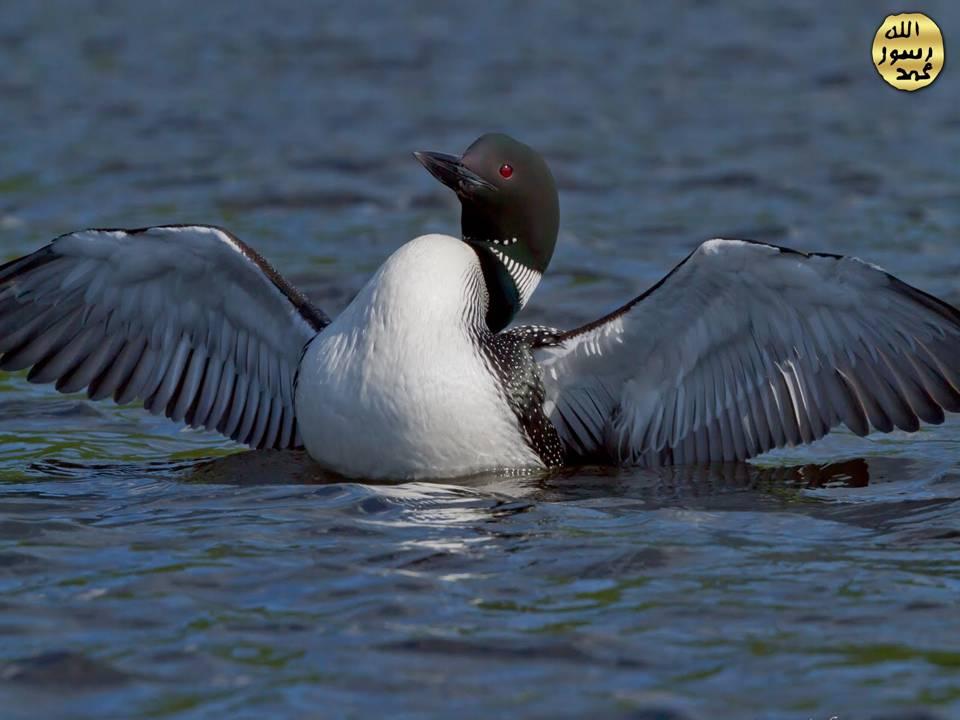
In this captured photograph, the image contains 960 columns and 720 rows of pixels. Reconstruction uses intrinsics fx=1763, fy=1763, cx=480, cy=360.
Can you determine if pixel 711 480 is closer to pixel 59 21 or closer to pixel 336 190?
pixel 336 190

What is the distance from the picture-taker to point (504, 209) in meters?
7.48

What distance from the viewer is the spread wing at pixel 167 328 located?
739cm

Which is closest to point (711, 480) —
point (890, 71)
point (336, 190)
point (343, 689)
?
point (343, 689)

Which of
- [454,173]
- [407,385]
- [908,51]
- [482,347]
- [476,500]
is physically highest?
[908,51]

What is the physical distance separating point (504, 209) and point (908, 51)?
9.32 m

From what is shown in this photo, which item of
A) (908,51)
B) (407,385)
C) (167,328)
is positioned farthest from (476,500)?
(908,51)

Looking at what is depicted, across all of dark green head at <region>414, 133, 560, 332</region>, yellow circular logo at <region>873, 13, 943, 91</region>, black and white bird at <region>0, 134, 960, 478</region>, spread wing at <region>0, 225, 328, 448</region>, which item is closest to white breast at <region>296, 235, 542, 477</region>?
black and white bird at <region>0, 134, 960, 478</region>

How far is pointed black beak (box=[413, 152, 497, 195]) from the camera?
24.1ft

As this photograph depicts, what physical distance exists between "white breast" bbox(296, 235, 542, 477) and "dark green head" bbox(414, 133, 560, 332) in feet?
1.45

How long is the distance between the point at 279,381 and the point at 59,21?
460 inches

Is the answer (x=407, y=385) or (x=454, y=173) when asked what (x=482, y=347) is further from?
(x=454, y=173)

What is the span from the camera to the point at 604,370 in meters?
7.34

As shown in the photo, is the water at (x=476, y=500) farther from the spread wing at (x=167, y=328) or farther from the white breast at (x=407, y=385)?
the spread wing at (x=167, y=328)

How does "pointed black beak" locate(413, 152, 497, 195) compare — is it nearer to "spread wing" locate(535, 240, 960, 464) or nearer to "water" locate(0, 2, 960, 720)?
"spread wing" locate(535, 240, 960, 464)
